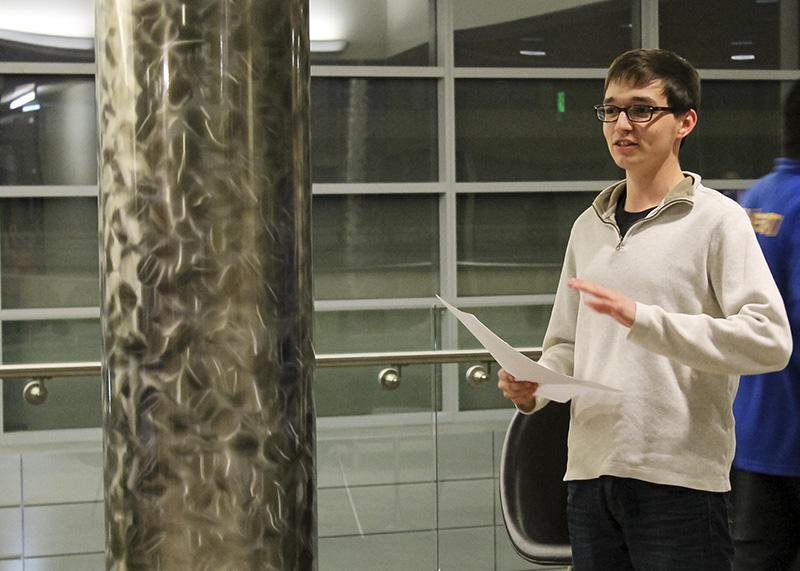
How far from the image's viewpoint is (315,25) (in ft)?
25.8

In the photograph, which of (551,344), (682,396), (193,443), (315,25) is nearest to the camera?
(193,443)

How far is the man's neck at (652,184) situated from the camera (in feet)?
5.83

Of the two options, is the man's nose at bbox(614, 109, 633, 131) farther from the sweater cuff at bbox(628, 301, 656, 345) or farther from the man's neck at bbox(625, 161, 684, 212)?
the sweater cuff at bbox(628, 301, 656, 345)

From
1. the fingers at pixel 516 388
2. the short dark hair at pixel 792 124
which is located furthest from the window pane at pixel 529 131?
the fingers at pixel 516 388

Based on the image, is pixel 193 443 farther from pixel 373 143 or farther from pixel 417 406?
pixel 373 143

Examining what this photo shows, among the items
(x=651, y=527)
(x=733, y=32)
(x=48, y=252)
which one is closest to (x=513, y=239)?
(x=733, y=32)

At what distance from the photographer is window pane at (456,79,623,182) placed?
826cm

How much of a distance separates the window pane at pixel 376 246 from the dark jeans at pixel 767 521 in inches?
230

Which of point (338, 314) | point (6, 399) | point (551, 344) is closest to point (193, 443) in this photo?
point (551, 344)

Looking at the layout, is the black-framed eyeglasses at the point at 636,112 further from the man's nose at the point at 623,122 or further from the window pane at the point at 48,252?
the window pane at the point at 48,252

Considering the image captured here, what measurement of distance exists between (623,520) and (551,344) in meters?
0.35

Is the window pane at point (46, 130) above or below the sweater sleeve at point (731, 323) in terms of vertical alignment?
above

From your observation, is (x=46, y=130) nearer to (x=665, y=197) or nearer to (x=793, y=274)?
(x=793, y=274)

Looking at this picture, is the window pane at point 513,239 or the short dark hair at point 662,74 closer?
the short dark hair at point 662,74
